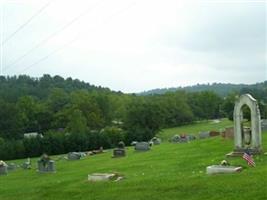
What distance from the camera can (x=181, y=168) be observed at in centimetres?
2169

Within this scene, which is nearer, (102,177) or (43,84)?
(102,177)

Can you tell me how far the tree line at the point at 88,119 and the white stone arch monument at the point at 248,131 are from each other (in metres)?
39.9

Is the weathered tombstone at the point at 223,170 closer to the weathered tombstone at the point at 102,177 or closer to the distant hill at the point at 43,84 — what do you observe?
the weathered tombstone at the point at 102,177

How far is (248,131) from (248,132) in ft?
0.26

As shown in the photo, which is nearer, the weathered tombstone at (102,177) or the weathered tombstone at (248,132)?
the weathered tombstone at (102,177)

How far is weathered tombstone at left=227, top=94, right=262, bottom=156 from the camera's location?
23188mm

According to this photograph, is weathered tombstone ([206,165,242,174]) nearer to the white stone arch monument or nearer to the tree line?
the white stone arch monument

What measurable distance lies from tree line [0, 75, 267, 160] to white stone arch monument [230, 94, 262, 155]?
1572 inches

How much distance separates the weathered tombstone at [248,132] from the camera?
76.1 feet

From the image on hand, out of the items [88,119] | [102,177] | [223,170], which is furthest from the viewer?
[88,119]

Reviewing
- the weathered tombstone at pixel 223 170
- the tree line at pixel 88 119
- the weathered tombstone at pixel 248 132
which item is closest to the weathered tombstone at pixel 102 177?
the weathered tombstone at pixel 223 170

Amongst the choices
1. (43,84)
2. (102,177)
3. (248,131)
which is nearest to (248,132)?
(248,131)

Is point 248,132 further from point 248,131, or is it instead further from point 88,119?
point 88,119

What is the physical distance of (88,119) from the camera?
87.1 meters
